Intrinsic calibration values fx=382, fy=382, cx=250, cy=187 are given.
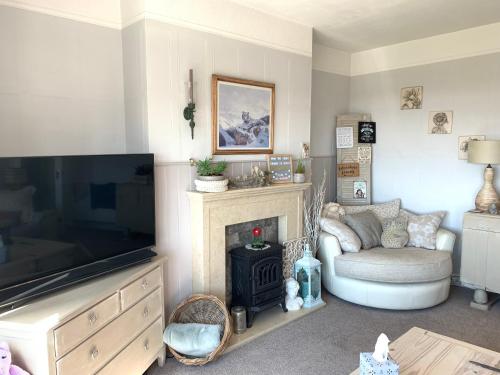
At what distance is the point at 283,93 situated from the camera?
3555 mm

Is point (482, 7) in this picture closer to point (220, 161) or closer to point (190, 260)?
point (220, 161)

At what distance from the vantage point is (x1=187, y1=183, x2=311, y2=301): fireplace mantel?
2867 millimetres

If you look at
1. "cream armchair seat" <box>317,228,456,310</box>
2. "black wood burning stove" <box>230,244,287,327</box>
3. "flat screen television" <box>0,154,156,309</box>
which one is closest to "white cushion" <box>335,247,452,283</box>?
"cream armchair seat" <box>317,228,456,310</box>

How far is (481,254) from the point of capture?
3.48 meters

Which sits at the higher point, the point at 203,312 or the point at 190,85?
the point at 190,85

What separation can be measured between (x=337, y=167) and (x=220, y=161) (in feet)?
6.62

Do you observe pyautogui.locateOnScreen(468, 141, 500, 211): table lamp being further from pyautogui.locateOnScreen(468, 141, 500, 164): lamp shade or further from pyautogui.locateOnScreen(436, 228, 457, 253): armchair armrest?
pyautogui.locateOnScreen(436, 228, 457, 253): armchair armrest

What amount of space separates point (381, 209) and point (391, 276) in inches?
44.2

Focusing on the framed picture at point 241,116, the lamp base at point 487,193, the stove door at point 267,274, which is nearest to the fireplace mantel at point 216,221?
the stove door at point 267,274

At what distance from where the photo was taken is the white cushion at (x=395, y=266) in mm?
3293

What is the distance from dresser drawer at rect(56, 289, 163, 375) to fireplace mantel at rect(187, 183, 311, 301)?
1.51ft

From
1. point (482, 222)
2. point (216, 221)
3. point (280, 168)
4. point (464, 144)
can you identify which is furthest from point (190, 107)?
point (464, 144)

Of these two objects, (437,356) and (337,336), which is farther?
(337,336)

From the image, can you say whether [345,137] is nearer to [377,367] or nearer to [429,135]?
[429,135]
